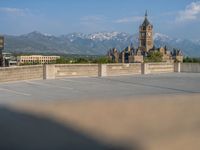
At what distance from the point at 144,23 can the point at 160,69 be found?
130164mm

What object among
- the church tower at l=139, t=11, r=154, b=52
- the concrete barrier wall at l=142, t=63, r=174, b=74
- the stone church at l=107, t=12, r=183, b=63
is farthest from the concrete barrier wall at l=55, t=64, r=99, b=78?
the church tower at l=139, t=11, r=154, b=52

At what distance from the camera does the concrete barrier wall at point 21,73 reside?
1641cm

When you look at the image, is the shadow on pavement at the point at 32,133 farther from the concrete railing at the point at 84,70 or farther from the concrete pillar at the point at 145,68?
the concrete pillar at the point at 145,68

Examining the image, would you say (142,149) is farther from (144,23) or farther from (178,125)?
(144,23)

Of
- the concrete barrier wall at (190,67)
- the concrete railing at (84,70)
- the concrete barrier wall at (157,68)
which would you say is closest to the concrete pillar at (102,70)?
the concrete railing at (84,70)

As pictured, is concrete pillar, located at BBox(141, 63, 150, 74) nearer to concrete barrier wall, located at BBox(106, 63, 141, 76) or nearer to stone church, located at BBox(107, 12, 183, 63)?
concrete barrier wall, located at BBox(106, 63, 141, 76)

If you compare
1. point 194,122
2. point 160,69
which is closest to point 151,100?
point 194,122

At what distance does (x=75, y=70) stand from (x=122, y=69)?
12.3ft

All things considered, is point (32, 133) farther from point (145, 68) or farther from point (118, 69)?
point (145, 68)

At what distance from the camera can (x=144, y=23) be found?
153000 mm

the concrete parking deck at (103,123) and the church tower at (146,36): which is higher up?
the church tower at (146,36)

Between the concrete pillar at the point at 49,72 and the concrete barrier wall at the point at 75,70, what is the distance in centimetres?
24

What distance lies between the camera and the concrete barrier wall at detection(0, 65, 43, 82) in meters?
16.4

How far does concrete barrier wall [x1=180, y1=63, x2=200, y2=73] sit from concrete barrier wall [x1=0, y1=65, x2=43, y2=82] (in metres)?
12.3
